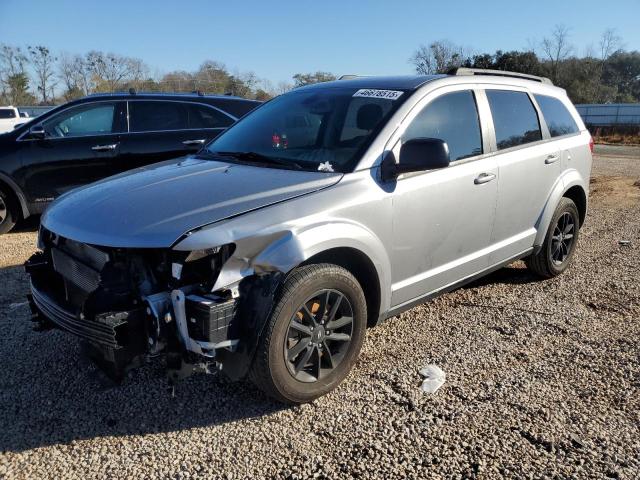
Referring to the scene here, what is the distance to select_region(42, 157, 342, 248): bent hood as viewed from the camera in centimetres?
254

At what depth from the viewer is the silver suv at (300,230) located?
2490 millimetres

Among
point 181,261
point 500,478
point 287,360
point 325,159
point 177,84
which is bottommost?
point 500,478

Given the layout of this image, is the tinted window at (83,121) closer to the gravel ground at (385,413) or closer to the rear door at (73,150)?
the rear door at (73,150)

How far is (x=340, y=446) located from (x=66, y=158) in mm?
5659

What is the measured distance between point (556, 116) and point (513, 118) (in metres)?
0.90

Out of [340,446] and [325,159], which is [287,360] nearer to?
[340,446]

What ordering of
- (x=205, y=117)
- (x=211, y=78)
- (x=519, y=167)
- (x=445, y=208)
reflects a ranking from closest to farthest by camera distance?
(x=445, y=208)
(x=519, y=167)
(x=205, y=117)
(x=211, y=78)

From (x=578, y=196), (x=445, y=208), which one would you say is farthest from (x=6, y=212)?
(x=578, y=196)

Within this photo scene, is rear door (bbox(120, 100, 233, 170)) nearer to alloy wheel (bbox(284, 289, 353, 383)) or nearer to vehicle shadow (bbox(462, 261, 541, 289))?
vehicle shadow (bbox(462, 261, 541, 289))

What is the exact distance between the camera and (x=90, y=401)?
2977 millimetres

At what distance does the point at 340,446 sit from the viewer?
8.41 ft

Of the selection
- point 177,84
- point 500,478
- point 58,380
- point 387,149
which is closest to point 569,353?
point 500,478

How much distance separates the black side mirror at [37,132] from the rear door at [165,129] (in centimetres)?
96

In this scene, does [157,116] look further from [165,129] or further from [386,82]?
[386,82]
